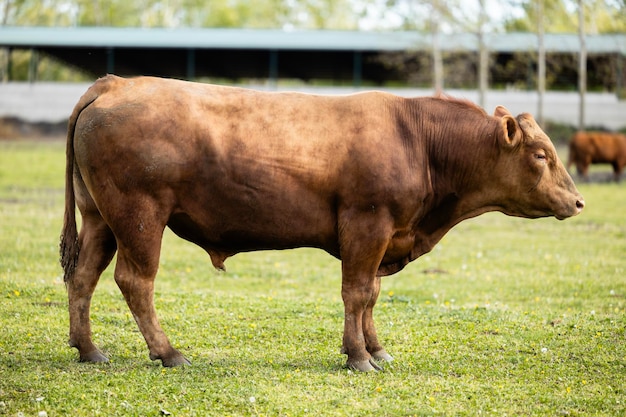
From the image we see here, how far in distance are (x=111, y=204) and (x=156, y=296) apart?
3.52 metres

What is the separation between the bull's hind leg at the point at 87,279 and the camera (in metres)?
7.34

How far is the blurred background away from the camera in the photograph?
41688 millimetres

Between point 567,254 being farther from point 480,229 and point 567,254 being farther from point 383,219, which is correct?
point 383,219

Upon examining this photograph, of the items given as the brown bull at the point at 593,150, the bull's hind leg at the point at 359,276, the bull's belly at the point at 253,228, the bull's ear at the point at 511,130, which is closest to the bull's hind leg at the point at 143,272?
the bull's belly at the point at 253,228

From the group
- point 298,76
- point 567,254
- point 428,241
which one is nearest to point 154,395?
point 428,241

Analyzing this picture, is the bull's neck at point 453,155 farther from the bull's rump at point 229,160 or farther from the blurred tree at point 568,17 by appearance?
the blurred tree at point 568,17

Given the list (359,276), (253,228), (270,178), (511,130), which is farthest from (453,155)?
(253,228)

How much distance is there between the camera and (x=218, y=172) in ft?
23.4

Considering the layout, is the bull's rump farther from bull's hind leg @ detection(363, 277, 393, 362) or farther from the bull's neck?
bull's hind leg @ detection(363, 277, 393, 362)

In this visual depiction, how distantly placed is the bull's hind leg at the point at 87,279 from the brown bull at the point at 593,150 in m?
27.2

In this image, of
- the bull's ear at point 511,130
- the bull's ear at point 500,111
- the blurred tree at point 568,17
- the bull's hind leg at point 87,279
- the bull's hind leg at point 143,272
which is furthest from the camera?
the blurred tree at point 568,17

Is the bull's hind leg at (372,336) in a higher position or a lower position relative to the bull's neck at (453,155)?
lower

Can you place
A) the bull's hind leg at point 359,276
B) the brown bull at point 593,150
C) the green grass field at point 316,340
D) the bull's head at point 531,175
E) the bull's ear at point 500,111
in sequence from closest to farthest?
the green grass field at point 316,340 → the bull's hind leg at point 359,276 → the bull's head at point 531,175 → the bull's ear at point 500,111 → the brown bull at point 593,150

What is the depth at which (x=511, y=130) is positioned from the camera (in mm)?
7637
